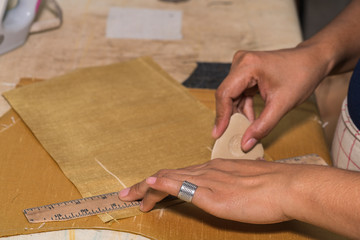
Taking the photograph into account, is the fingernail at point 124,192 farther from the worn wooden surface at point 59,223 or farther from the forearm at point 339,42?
the forearm at point 339,42

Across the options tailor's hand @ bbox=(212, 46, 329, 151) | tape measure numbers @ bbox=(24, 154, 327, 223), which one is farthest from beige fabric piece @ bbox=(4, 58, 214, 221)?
tailor's hand @ bbox=(212, 46, 329, 151)

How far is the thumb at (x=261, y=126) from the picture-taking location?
1.19 metres

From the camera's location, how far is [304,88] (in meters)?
1.26

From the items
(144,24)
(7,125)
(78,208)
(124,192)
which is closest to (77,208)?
(78,208)

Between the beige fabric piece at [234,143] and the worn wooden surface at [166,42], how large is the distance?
392mm

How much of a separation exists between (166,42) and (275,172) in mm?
852

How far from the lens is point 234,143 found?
1192mm

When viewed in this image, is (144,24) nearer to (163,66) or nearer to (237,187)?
(163,66)

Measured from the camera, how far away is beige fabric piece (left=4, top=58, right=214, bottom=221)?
1.19 metres

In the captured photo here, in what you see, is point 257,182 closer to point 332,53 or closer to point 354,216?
point 354,216

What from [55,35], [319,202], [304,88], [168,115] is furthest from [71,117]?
[319,202]

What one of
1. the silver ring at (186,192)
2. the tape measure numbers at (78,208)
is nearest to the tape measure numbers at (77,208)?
the tape measure numbers at (78,208)

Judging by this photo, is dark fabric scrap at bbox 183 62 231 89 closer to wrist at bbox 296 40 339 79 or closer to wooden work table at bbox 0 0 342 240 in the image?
wooden work table at bbox 0 0 342 240

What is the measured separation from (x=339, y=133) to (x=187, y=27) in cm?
73
